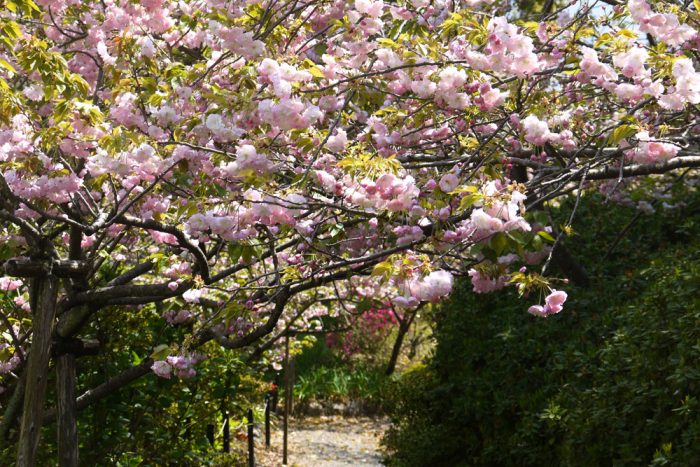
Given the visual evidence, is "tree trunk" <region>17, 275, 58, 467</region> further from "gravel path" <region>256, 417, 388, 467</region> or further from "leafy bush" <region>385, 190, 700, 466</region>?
"gravel path" <region>256, 417, 388, 467</region>

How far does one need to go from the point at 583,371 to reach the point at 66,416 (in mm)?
3271

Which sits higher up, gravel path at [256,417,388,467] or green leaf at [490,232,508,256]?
green leaf at [490,232,508,256]

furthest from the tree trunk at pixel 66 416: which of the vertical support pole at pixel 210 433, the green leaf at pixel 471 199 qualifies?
the green leaf at pixel 471 199

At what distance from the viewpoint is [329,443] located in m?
12.3

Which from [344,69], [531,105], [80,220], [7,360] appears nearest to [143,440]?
[7,360]

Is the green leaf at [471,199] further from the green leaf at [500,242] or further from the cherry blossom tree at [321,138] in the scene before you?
the green leaf at [500,242]

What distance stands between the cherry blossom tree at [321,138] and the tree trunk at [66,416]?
11mm

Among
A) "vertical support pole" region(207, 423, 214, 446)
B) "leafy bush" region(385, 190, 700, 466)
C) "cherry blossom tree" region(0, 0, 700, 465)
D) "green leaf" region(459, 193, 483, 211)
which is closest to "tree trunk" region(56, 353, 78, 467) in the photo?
"cherry blossom tree" region(0, 0, 700, 465)

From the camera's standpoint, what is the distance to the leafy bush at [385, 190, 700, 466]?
439cm

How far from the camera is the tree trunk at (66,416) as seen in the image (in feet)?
A: 18.0

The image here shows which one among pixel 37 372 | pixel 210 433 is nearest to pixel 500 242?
pixel 37 372

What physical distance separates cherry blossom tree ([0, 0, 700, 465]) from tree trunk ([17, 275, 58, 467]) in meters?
0.01

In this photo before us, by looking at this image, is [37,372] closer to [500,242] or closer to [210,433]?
[500,242]

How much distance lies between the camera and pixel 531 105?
3729mm
